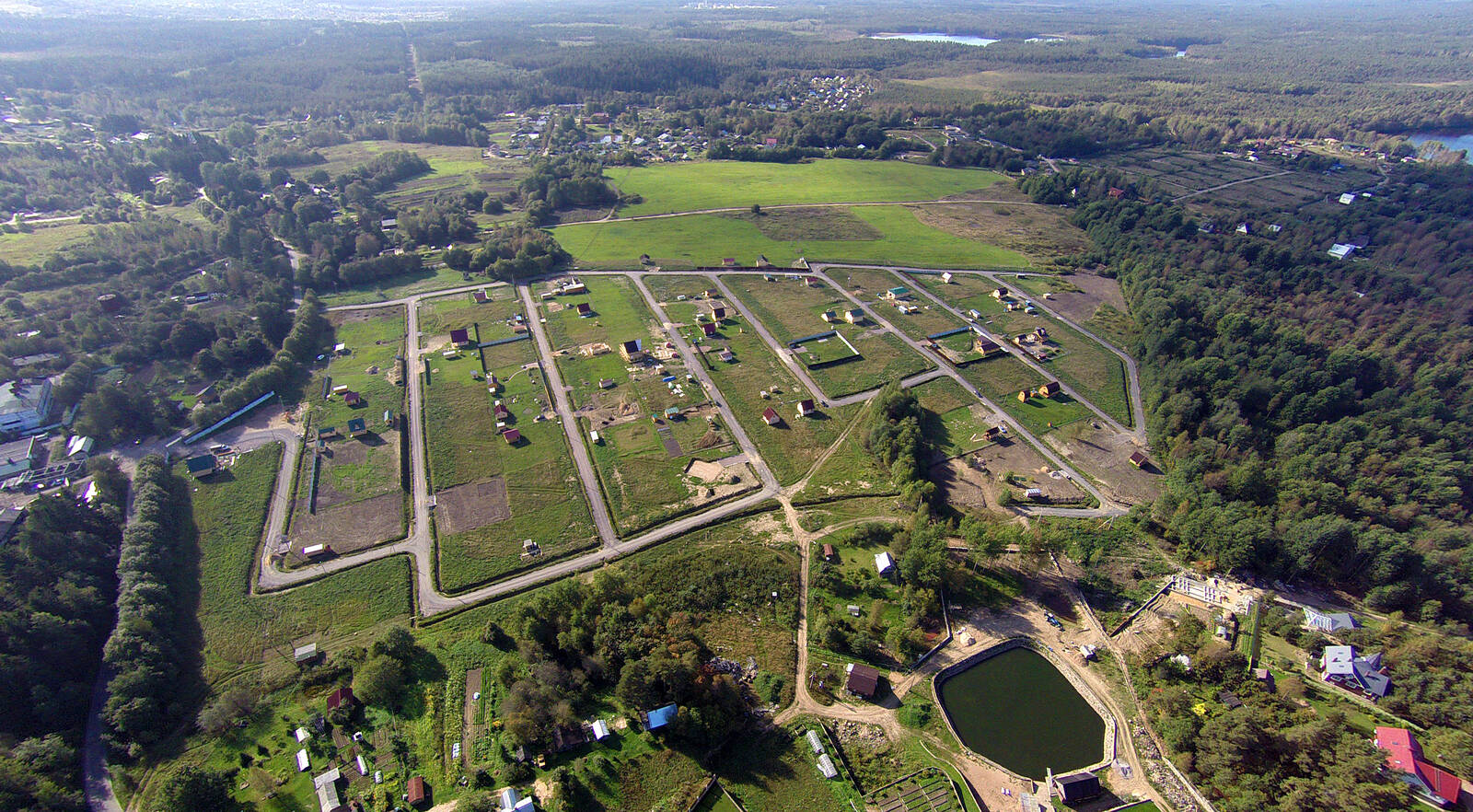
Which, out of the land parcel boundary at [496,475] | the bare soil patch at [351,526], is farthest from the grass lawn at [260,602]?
the land parcel boundary at [496,475]

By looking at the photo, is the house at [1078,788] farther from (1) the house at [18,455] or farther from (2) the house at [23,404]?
(2) the house at [23,404]

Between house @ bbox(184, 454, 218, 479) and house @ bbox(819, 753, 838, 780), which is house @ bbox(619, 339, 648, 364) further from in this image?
house @ bbox(819, 753, 838, 780)

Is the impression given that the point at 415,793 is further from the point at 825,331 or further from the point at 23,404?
the point at 23,404

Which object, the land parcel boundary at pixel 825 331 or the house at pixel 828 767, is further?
the land parcel boundary at pixel 825 331

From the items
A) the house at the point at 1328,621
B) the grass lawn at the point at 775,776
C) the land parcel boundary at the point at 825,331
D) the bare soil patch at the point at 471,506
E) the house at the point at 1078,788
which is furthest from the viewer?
the land parcel boundary at the point at 825,331

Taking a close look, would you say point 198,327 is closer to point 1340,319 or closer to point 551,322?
point 551,322

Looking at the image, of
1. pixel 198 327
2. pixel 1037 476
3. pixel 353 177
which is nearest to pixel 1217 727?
pixel 1037 476
